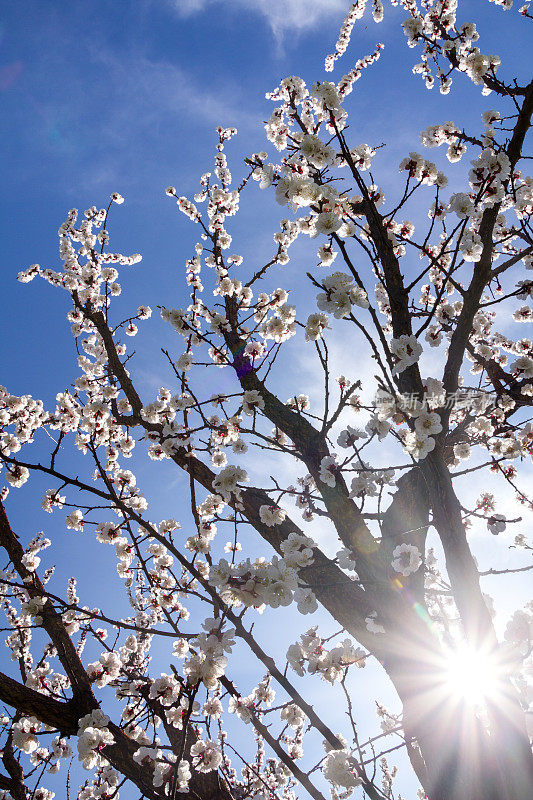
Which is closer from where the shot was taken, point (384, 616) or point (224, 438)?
point (384, 616)

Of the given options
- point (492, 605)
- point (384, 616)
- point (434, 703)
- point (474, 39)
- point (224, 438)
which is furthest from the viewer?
point (474, 39)

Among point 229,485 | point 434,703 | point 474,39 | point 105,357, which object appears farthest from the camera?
point 105,357

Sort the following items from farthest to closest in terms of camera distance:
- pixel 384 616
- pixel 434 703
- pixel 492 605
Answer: pixel 492 605 < pixel 384 616 < pixel 434 703

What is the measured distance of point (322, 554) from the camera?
12.6ft

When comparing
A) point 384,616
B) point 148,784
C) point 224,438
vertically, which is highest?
point 224,438

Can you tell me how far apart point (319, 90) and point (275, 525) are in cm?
390

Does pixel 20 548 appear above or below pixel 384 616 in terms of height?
above

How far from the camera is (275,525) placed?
4281mm

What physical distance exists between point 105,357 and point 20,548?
12.0 feet

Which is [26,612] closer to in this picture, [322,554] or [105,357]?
[322,554]

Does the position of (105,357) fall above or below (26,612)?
above

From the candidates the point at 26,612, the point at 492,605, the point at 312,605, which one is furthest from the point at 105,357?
the point at 492,605

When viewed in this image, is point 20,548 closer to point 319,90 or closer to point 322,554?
point 322,554

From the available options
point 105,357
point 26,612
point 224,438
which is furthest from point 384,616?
point 105,357
